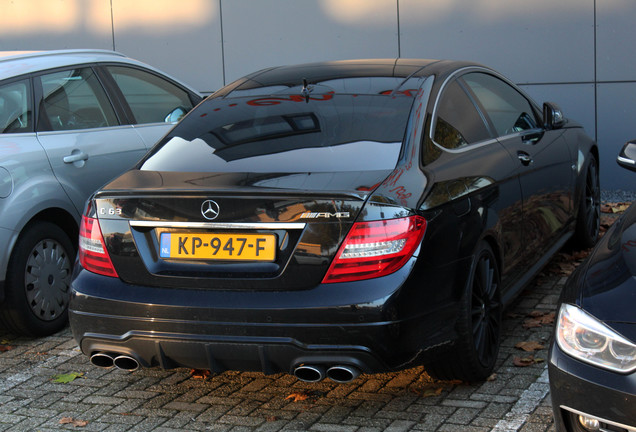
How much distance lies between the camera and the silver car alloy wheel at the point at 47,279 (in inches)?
217

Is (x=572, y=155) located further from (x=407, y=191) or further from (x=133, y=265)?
(x=133, y=265)

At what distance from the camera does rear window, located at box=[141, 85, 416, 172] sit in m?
4.10

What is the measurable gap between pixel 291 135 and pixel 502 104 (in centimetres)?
184

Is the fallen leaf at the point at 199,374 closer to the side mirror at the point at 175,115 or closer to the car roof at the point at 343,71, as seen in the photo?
the car roof at the point at 343,71

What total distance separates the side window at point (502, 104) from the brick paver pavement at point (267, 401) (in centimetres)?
131

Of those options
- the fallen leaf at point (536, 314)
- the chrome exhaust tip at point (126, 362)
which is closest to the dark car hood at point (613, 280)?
the fallen leaf at point (536, 314)

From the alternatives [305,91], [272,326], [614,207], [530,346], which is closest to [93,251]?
[272,326]

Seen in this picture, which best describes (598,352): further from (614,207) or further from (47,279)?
(614,207)

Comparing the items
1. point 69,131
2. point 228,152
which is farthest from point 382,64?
point 69,131

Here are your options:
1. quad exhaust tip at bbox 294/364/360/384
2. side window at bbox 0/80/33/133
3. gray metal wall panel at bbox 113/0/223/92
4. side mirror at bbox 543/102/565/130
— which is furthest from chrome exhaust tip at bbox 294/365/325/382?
gray metal wall panel at bbox 113/0/223/92

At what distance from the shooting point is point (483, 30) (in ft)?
32.3

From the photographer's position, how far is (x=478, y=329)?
14.5 ft

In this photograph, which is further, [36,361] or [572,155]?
[572,155]

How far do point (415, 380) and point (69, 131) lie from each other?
117 inches
